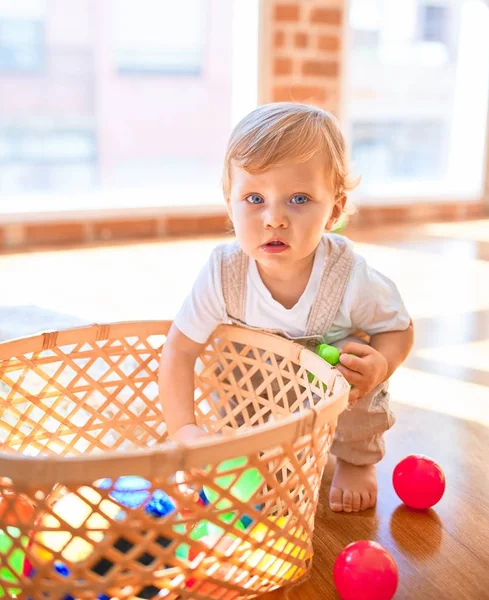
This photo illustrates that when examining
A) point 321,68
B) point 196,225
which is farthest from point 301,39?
point 196,225

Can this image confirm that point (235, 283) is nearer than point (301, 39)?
Yes

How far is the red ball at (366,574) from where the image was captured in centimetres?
67

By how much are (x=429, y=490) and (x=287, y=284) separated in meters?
0.32

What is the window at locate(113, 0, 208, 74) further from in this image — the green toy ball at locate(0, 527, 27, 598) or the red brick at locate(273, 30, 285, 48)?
the green toy ball at locate(0, 527, 27, 598)

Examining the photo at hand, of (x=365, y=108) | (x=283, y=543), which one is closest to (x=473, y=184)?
(x=365, y=108)

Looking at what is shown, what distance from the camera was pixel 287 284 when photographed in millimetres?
965

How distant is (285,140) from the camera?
834mm

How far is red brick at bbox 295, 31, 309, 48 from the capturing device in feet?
9.04

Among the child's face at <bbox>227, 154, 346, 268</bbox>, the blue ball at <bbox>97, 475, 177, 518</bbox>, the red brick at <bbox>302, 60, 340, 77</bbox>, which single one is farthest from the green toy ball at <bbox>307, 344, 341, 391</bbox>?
the red brick at <bbox>302, 60, 340, 77</bbox>

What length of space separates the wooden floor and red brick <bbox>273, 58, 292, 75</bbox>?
698 millimetres

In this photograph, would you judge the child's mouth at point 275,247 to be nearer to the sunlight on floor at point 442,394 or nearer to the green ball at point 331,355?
the green ball at point 331,355

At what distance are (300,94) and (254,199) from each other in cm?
204

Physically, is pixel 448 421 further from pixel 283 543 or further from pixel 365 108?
pixel 365 108

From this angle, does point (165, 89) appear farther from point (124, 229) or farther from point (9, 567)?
point (9, 567)
